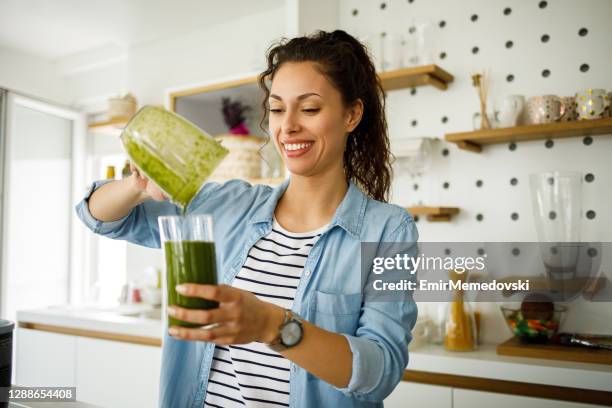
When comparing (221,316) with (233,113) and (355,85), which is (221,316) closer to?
(355,85)

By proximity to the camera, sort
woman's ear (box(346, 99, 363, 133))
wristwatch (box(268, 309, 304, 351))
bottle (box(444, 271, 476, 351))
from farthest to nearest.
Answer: bottle (box(444, 271, 476, 351)) < woman's ear (box(346, 99, 363, 133)) < wristwatch (box(268, 309, 304, 351))

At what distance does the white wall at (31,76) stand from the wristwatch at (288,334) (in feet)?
12.5

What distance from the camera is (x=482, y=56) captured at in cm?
231

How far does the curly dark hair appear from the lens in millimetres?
1172

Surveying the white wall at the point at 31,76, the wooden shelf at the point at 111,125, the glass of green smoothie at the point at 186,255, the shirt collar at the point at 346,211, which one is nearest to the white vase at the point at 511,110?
the shirt collar at the point at 346,211

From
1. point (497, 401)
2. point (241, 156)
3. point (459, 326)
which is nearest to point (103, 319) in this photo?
point (241, 156)

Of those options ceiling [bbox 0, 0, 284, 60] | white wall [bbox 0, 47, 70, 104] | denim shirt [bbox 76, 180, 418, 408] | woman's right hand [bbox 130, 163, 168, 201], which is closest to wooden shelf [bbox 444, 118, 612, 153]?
denim shirt [bbox 76, 180, 418, 408]

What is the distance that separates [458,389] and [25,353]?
250 centimetres

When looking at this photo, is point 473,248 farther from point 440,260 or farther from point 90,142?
point 90,142

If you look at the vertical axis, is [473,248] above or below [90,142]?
below

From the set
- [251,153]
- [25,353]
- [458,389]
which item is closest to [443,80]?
[251,153]

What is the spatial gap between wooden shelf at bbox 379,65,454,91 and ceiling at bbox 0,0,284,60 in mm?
1075

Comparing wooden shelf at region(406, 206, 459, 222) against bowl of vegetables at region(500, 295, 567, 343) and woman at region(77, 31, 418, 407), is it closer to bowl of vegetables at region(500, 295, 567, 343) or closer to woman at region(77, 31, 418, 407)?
bowl of vegetables at region(500, 295, 567, 343)

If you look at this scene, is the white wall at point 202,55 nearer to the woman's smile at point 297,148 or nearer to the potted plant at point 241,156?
the potted plant at point 241,156
